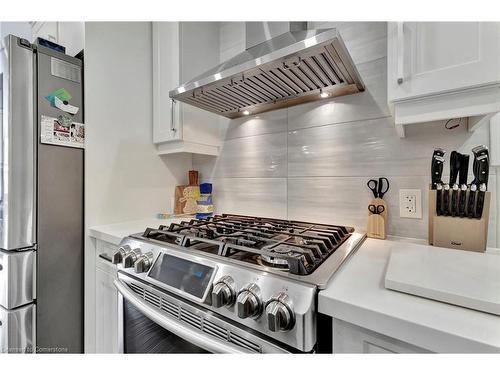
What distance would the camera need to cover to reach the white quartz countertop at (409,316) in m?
0.37

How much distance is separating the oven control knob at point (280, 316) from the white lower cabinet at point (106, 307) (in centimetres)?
83

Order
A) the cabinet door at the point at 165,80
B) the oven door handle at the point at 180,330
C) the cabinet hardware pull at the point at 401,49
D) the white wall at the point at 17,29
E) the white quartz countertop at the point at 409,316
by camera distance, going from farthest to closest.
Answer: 1. the white wall at the point at 17,29
2. the cabinet door at the point at 165,80
3. the cabinet hardware pull at the point at 401,49
4. the oven door handle at the point at 180,330
5. the white quartz countertop at the point at 409,316

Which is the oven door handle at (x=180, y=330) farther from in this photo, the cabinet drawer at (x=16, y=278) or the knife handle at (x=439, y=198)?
the knife handle at (x=439, y=198)

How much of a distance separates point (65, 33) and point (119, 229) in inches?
49.8

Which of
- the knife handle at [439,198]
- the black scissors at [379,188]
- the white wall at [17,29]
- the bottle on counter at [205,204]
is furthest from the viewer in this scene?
the white wall at [17,29]

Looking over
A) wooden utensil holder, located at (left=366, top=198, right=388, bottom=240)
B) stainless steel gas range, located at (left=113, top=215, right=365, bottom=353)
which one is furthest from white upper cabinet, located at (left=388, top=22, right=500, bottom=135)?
stainless steel gas range, located at (left=113, top=215, right=365, bottom=353)

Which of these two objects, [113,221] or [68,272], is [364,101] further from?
[68,272]

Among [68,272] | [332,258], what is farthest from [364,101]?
[68,272]

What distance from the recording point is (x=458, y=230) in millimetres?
776

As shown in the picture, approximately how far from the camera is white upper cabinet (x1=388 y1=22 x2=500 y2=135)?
0.60 meters

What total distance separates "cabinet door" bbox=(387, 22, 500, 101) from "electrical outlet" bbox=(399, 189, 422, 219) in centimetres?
42

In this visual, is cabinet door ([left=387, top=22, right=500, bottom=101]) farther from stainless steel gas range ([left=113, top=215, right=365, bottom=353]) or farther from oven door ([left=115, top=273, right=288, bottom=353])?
oven door ([left=115, top=273, right=288, bottom=353])

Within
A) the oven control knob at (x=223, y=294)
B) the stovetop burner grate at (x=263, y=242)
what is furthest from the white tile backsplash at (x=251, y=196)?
the oven control knob at (x=223, y=294)
